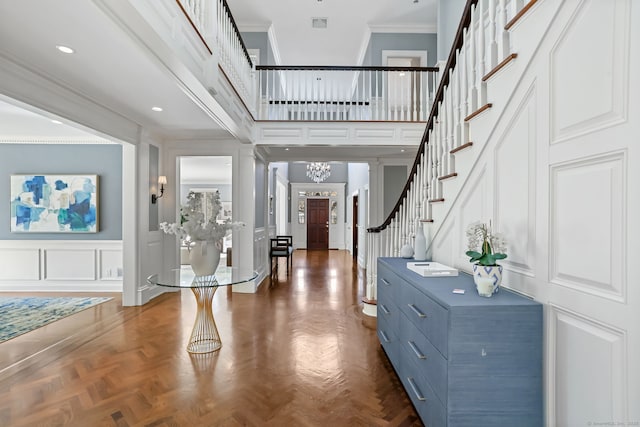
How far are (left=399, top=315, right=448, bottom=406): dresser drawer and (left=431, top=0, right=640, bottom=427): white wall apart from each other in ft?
1.52

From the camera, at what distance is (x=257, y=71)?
18.0ft

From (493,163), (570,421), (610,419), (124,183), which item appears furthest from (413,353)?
(124,183)

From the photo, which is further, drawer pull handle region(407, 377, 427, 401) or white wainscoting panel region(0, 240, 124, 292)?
white wainscoting panel region(0, 240, 124, 292)

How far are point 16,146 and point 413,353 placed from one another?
669 cm

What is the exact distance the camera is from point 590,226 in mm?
1365

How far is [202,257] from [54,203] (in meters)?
4.01

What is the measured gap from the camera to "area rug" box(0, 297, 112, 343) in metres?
3.81

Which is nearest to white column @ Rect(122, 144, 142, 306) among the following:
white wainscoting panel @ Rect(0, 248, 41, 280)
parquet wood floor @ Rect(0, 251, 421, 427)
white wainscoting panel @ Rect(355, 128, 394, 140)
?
parquet wood floor @ Rect(0, 251, 421, 427)

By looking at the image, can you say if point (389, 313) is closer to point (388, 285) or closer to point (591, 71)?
point (388, 285)

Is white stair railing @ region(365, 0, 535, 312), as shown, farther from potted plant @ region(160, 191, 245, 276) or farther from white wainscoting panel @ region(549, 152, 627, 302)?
potted plant @ region(160, 191, 245, 276)

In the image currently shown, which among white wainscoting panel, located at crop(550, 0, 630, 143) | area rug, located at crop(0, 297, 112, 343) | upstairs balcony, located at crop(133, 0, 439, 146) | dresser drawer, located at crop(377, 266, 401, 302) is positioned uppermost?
upstairs balcony, located at crop(133, 0, 439, 146)

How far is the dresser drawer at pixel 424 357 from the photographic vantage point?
1.64 meters

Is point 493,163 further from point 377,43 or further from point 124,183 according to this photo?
point 377,43

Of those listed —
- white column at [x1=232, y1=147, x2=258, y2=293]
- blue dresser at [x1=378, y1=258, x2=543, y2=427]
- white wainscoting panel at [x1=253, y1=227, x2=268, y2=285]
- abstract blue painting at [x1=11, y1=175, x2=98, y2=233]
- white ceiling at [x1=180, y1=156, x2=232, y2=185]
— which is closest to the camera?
blue dresser at [x1=378, y1=258, x2=543, y2=427]
